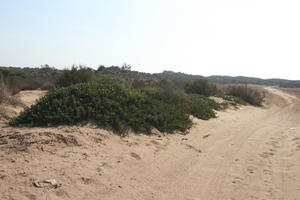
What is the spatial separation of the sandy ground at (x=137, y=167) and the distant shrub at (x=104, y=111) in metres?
0.54

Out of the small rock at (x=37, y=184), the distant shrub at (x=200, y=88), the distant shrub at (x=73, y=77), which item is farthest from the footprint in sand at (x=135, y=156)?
the distant shrub at (x=200, y=88)

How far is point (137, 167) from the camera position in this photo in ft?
22.7

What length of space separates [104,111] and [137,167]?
306 cm

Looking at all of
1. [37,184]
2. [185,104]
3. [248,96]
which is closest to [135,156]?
[37,184]

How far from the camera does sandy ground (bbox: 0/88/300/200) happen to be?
548 centimetres

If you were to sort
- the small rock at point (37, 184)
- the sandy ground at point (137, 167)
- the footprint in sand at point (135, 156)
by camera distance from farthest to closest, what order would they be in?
the footprint in sand at point (135, 156) < the sandy ground at point (137, 167) < the small rock at point (37, 184)

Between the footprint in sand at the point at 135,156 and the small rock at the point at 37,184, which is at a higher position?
the small rock at the point at 37,184

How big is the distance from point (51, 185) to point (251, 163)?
198 inches

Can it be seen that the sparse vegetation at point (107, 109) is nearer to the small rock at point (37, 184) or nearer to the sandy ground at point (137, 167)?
the sandy ground at point (137, 167)

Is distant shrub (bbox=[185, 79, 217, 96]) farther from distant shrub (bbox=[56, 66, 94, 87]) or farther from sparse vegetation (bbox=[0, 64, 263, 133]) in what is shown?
sparse vegetation (bbox=[0, 64, 263, 133])

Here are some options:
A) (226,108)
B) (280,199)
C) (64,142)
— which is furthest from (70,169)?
(226,108)

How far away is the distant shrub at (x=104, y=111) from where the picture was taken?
8.83 m

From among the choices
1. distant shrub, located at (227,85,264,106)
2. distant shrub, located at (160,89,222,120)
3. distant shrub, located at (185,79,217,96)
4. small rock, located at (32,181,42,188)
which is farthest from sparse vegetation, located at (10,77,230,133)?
distant shrub, located at (227,85,264,106)

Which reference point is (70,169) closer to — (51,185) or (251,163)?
(51,185)
